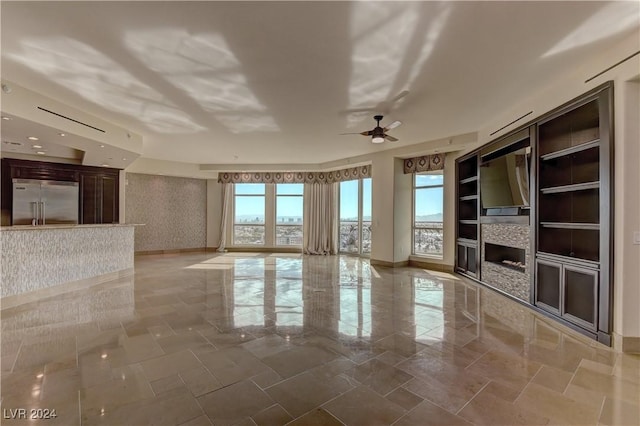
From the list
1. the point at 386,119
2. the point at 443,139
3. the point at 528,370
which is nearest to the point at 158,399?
the point at 528,370

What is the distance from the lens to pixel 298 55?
2.92m

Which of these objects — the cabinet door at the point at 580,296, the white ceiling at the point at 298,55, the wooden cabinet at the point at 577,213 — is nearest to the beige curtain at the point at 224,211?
the white ceiling at the point at 298,55

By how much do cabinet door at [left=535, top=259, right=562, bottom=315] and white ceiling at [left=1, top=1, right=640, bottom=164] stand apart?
222cm

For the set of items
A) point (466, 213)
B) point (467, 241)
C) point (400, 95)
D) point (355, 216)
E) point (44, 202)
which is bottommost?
point (467, 241)

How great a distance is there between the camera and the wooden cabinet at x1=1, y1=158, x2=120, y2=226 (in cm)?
621

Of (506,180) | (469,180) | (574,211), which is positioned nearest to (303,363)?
(574,211)

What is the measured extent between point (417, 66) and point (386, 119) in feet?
5.45

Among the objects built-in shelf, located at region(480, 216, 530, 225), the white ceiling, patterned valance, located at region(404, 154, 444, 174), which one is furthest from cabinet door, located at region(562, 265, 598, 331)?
patterned valance, located at region(404, 154, 444, 174)

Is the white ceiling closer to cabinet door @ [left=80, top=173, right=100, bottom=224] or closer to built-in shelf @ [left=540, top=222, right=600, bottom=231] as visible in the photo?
built-in shelf @ [left=540, top=222, right=600, bottom=231]

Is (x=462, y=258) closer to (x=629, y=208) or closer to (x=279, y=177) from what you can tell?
(x=629, y=208)

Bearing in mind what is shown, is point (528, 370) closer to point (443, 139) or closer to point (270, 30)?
point (270, 30)

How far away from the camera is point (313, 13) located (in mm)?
2326

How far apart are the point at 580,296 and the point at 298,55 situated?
392 cm

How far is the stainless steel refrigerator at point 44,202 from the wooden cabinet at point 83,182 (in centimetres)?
9
